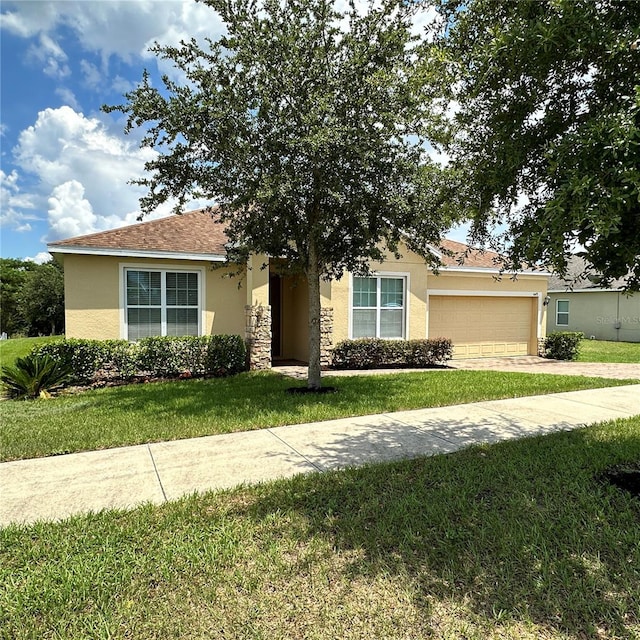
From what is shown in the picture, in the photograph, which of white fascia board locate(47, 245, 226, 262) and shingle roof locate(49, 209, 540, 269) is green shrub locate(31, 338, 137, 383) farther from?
shingle roof locate(49, 209, 540, 269)

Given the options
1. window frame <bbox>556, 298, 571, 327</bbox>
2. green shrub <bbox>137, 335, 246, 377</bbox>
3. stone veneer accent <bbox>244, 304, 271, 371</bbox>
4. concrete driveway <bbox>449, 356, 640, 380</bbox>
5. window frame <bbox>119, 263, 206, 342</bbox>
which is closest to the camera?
green shrub <bbox>137, 335, 246, 377</bbox>

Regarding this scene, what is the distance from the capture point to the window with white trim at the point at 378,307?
13516 mm

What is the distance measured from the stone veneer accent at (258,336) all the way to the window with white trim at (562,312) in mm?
20800

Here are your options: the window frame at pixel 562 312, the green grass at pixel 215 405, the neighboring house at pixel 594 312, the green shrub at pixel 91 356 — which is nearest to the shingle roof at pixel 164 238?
the green shrub at pixel 91 356

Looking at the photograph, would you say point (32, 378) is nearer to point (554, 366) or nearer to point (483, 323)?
point (483, 323)

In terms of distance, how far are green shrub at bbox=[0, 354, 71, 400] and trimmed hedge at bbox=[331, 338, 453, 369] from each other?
23.8 ft

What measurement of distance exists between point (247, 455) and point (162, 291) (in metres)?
7.91

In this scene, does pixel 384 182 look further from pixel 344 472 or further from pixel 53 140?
pixel 53 140

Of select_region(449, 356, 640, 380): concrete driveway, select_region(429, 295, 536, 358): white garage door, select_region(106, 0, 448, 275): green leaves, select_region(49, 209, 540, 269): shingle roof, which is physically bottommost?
select_region(449, 356, 640, 380): concrete driveway

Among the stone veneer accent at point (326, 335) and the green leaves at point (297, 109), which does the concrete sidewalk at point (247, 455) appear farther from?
the stone veneer accent at point (326, 335)

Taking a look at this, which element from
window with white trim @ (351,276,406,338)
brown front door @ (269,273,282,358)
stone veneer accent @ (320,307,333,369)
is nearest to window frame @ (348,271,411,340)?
window with white trim @ (351,276,406,338)

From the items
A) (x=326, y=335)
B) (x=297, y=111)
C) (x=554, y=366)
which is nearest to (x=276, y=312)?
(x=326, y=335)

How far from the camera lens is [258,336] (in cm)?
1183

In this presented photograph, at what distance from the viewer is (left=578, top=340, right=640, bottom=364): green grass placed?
1573 cm
